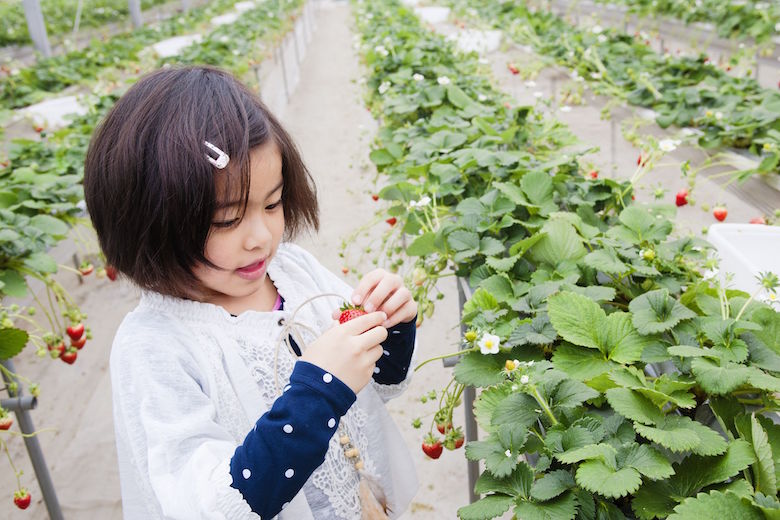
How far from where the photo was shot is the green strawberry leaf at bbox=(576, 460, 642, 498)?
2.32 feet

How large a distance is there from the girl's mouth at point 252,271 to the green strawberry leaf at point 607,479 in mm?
521

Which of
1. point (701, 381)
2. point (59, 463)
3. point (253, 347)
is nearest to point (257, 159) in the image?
point (253, 347)

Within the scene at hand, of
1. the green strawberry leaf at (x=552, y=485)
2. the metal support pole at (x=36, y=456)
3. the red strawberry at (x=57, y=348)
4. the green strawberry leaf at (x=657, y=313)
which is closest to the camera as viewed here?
the green strawberry leaf at (x=552, y=485)

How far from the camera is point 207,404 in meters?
0.93

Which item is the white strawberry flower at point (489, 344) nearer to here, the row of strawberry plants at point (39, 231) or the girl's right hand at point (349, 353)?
the girl's right hand at point (349, 353)

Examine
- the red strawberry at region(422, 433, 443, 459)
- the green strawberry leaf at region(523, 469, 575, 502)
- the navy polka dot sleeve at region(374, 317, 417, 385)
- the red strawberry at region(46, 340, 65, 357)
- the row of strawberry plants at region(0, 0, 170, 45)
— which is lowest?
the row of strawberry plants at region(0, 0, 170, 45)

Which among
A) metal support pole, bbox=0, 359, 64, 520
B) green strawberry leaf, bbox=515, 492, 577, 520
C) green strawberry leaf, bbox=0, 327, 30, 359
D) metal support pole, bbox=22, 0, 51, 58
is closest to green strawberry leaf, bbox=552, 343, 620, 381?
green strawberry leaf, bbox=515, 492, 577, 520

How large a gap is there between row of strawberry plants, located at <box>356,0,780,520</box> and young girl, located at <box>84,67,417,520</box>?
215mm

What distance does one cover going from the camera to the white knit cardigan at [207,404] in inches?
32.5

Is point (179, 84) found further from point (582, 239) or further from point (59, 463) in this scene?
point (59, 463)

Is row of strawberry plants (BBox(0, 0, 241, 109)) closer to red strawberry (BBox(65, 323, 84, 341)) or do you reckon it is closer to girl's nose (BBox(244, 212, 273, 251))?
red strawberry (BBox(65, 323, 84, 341))

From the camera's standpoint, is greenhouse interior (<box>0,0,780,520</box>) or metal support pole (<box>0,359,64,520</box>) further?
metal support pole (<box>0,359,64,520</box>)

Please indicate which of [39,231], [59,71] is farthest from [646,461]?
[59,71]

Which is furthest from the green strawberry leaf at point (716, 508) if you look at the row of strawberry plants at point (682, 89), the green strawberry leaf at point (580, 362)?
the row of strawberry plants at point (682, 89)
